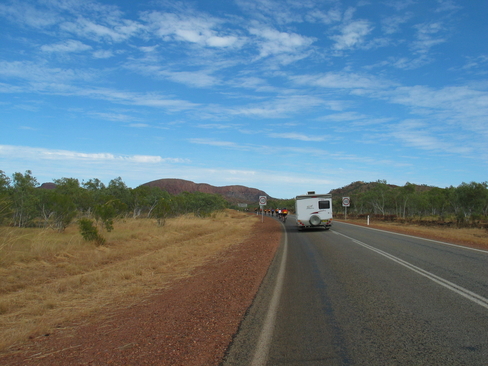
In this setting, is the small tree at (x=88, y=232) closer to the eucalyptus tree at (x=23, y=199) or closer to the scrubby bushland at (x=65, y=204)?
the scrubby bushland at (x=65, y=204)

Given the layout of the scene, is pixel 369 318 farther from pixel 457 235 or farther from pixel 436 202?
pixel 436 202

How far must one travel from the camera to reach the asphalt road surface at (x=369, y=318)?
13.4ft

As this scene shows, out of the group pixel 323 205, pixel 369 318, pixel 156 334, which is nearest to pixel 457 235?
pixel 323 205

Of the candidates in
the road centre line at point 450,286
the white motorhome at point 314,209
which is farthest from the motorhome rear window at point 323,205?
the road centre line at point 450,286

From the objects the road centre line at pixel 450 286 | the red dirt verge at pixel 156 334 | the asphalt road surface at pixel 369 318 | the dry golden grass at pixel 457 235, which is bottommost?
the red dirt verge at pixel 156 334

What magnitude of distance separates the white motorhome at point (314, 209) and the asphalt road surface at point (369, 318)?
15.7m

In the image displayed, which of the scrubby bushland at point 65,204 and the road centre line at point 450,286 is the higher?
the scrubby bushland at point 65,204

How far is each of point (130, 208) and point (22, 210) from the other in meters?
17.8

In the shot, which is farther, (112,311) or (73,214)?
(73,214)

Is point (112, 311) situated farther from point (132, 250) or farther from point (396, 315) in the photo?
point (132, 250)

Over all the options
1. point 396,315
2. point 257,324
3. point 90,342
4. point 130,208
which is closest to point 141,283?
point 90,342

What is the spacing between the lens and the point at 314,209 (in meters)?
25.9

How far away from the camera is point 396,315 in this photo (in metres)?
5.53

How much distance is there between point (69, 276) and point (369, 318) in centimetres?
945
